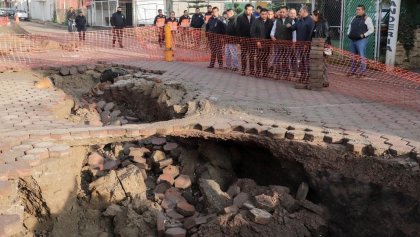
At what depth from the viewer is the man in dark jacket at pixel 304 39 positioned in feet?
29.0

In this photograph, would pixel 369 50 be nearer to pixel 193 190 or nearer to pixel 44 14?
pixel 193 190

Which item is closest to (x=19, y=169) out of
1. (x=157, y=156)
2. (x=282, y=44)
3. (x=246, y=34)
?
(x=157, y=156)

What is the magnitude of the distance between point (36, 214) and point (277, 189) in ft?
7.91

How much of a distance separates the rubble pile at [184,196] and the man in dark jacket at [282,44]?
4.36 metres

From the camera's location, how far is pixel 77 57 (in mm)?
13062

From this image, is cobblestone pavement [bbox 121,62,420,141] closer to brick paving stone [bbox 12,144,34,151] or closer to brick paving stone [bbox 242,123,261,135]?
brick paving stone [bbox 242,123,261,135]

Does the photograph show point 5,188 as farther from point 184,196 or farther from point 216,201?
point 216,201

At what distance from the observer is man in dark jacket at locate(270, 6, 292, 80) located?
30.6 feet

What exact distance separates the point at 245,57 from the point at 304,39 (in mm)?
1516

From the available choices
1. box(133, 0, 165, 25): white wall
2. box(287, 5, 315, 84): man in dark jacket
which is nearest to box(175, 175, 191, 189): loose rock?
box(287, 5, 315, 84): man in dark jacket

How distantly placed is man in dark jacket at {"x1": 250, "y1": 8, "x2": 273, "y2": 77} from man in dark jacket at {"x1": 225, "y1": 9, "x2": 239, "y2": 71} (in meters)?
0.71

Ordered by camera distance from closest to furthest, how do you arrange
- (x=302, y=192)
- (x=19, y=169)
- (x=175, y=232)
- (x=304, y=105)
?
(x=19, y=169) < (x=175, y=232) < (x=302, y=192) < (x=304, y=105)

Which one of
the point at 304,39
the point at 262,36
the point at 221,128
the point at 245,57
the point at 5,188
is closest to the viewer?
the point at 5,188

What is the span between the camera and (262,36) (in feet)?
32.3
